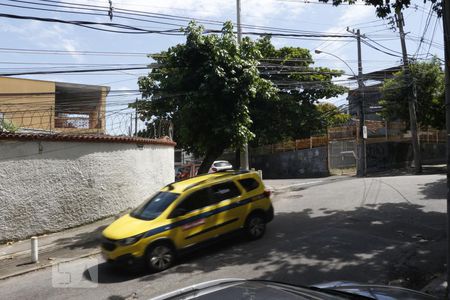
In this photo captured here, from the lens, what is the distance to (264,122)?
2977cm

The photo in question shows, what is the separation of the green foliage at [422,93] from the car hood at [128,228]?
21.4 m

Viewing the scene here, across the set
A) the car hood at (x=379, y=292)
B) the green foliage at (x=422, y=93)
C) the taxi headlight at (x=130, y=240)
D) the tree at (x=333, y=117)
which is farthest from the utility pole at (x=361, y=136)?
the car hood at (x=379, y=292)

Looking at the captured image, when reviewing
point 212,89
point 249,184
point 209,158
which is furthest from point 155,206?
point 209,158

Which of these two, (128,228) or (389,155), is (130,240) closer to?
(128,228)

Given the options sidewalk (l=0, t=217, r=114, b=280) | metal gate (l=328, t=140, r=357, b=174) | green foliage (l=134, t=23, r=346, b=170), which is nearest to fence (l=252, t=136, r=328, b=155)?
metal gate (l=328, t=140, r=357, b=174)

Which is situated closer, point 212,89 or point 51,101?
point 212,89

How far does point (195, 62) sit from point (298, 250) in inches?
247

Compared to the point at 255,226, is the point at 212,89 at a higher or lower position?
higher

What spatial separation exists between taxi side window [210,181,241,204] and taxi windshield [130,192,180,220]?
886 mm

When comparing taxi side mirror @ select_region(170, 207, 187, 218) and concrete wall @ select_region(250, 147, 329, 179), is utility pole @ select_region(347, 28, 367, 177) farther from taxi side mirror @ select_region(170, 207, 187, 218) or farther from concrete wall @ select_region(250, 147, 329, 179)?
taxi side mirror @ select_region(170, 207, 187, 218)

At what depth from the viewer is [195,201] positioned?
9.45 metres

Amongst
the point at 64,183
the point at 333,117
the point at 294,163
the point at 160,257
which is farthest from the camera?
the point at 333,117

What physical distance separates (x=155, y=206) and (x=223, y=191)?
5.25ft

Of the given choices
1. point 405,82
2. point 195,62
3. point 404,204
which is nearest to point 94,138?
point 195,62
